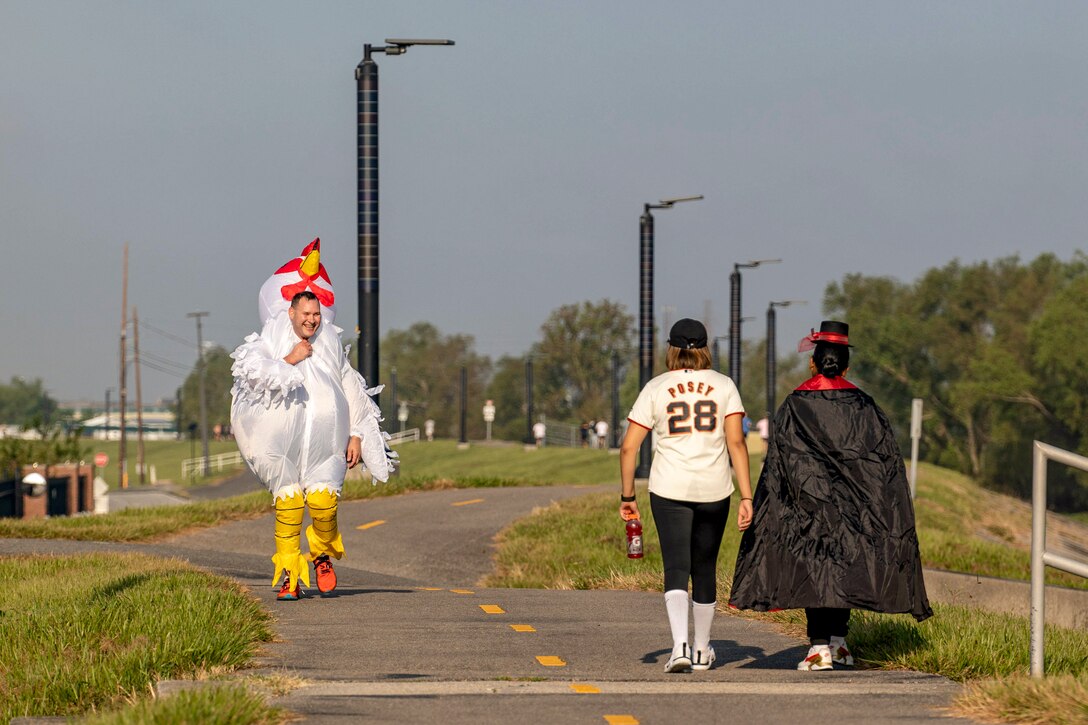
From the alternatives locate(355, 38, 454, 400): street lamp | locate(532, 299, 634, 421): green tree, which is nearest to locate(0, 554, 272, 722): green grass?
locate(355, 38, 454, 400): street lamp

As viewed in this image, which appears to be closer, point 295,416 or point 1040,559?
point 1040,559

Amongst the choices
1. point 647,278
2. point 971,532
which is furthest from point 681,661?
point 971,532

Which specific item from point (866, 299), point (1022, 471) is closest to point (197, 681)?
point (1022, 471)

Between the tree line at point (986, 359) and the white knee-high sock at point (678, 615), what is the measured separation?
Answer: 7381cm

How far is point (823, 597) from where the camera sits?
7.71m

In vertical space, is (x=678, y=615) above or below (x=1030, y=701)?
above

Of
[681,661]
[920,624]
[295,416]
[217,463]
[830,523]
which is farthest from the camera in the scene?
[217,463]

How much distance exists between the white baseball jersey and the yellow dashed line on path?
3.91ft

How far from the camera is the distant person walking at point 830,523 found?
25.4 feet

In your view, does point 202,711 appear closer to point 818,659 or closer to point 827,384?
point 818,659

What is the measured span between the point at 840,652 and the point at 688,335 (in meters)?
1.80

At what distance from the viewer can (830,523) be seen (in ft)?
25.7

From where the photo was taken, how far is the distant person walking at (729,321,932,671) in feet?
25.4

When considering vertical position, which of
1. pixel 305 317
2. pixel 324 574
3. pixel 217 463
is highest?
pixel 305 317
